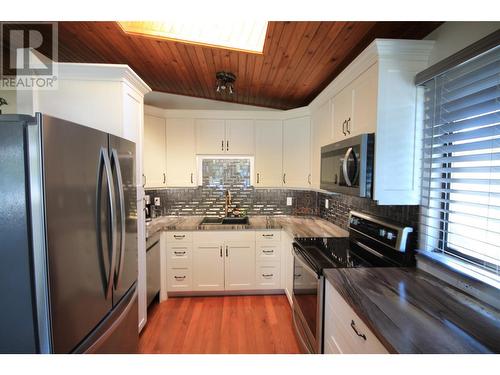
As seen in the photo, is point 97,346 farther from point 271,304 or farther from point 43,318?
point 271,304

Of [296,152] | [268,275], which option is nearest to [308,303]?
[268,275]

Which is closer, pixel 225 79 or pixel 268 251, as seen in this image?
pixel 225 79

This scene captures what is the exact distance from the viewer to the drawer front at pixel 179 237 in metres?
2.64

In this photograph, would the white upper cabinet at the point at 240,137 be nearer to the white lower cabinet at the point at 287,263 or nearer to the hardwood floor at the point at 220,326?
the white lower cabinet at the point at 287,263

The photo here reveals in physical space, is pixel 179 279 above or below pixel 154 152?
below

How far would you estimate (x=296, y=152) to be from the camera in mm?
2951

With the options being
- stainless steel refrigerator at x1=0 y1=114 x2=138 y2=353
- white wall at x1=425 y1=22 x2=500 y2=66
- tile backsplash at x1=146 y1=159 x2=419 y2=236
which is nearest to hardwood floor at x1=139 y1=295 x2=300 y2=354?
stainless steel refrigerator at x1=0 y1=114 x2=138 y2=353

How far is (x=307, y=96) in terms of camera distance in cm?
292

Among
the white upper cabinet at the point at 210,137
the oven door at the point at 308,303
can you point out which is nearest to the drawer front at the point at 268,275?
the oven door at the point at 308,303

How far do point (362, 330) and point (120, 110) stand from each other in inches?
78.7

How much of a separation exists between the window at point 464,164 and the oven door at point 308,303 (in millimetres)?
723

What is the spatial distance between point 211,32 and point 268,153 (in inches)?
61.3

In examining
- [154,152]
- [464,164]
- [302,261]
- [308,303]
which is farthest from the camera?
[154,152]

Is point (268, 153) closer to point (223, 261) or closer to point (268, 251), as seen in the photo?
point (268, 251)
